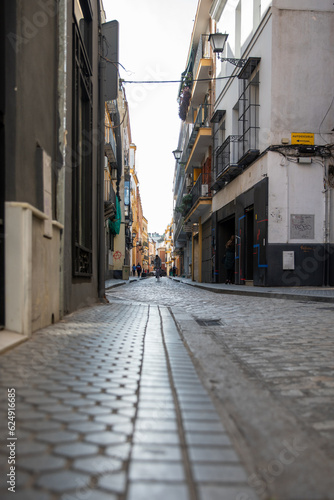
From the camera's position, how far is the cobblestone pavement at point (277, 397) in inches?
59.5

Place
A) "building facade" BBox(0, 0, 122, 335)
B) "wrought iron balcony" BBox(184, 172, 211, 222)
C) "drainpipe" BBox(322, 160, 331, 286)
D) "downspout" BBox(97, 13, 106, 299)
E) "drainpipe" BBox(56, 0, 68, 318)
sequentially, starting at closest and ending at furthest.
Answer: "building facade" BBox(0, 0, 122, 335)
"drainpipe" BBox(56, 0, 68, 318)
"downspout" BBox(97, 13, 106, 299)
"drainpipe" BBox(322, 160, 331, 286)
"wrought iron balcony" BBox(184, 172, 211, 222)

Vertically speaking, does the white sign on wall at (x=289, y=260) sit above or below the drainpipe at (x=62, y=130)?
below

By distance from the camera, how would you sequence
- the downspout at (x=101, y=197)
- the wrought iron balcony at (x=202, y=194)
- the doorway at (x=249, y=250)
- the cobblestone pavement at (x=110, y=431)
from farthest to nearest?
the wrought iron balcony at (x=202, y=194) → the doorway at (x=249, y=250) → the downspout at (x=101, y=197) → the cobblestone pavement at (x=110, y=431)

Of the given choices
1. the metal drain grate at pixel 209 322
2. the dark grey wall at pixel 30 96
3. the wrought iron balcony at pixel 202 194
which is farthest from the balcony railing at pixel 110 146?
the dark grey wall at pixel 30 96

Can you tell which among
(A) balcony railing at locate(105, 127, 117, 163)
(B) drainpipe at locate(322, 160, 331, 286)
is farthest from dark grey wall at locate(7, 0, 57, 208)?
(A) balcony railing at locate(105, 127, 117, 163)

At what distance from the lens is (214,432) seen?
5.83ft

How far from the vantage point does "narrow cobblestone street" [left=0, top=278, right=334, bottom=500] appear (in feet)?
4.53

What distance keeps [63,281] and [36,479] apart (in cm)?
396

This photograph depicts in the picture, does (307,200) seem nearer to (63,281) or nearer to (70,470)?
(63,281)

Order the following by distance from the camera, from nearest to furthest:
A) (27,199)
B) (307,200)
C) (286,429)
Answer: (286,429)
(27,199)
(307,200)

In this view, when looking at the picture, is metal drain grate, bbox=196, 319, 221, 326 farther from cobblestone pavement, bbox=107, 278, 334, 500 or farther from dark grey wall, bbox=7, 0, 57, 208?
dark grey wall, bbox=7, 0, 57, 208

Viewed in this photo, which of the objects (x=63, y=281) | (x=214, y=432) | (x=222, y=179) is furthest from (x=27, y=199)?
(x=222, y=179)

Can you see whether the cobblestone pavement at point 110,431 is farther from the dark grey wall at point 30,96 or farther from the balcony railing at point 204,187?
the balcony railing at point 204,187

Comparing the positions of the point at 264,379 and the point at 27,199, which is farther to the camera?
the point at 27,199
